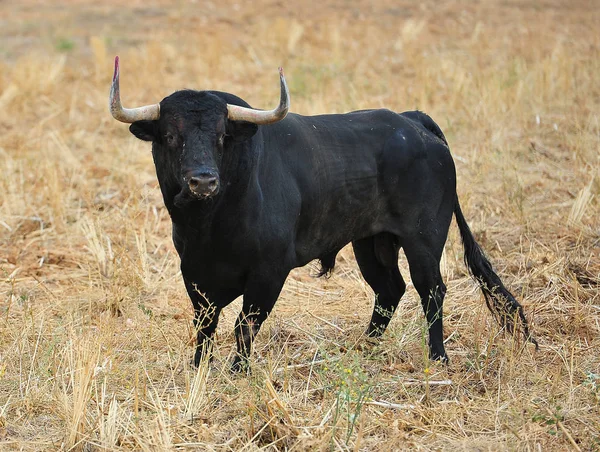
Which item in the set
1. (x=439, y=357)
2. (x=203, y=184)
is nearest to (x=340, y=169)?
(x=203, y=184)

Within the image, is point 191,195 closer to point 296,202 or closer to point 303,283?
point 296,202

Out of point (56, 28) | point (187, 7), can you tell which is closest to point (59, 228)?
point (56, 28)

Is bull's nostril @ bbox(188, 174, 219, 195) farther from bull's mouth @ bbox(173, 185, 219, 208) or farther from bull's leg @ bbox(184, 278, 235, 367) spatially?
bull's leg @ bbox(184, 278, 235, 367)

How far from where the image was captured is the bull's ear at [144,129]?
204 inches

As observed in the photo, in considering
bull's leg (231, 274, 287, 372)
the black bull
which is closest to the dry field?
bull's leg (231, 274, 287, 372)

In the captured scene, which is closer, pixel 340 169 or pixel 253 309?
pixel 253 309

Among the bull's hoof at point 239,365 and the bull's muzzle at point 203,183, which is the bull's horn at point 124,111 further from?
the bull's hoof at point 239,365

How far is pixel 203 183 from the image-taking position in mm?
4820

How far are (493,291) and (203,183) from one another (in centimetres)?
242

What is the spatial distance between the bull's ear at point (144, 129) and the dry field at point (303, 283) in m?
1.09

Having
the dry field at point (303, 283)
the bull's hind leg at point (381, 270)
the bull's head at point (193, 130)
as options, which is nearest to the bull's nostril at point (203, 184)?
the bull's head at point (193, 130)

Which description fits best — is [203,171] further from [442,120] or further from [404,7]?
[404,7]

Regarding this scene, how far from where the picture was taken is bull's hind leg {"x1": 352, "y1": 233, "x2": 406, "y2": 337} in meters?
6.50

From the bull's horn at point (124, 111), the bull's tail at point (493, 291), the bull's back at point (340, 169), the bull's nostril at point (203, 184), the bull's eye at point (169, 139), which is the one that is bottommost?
the bull's tail at point (493, 291)
